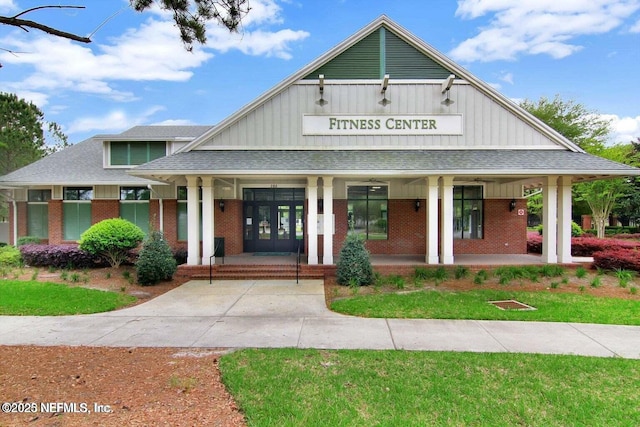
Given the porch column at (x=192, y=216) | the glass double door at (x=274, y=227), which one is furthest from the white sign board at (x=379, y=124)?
the porch column at (x=192, y=216)

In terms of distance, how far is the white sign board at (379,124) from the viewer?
12.8 meters

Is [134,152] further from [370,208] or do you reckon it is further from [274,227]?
[370,208]

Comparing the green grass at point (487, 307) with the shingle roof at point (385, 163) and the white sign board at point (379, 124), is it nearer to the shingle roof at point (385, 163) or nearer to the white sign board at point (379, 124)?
the shingle roof at point (385, 163)

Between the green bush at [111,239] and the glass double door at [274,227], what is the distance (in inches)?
175

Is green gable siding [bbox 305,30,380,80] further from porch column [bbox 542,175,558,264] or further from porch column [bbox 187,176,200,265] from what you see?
porch column [bbox 542,175,558,264]

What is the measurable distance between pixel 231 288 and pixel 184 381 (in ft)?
19.7

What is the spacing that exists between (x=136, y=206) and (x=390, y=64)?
40.4 ft

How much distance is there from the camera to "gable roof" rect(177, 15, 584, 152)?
1270 cm

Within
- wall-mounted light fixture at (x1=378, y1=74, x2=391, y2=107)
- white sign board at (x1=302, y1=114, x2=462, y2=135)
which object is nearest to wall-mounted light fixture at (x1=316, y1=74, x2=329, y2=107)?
white sign board at (x1=302, y1=114, x2=462, y2=135)

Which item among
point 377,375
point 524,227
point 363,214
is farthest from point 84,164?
point 524,227

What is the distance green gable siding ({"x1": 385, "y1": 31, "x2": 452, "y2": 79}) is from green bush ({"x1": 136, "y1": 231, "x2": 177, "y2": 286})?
9951 millimetres

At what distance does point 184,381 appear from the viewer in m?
4.20

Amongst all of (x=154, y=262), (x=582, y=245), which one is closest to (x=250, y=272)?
(x=154, y=262)

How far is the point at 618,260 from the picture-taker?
11.4 meters
